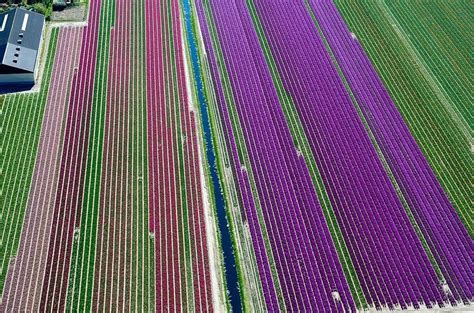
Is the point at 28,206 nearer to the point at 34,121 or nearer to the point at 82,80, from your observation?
the point at 34,121

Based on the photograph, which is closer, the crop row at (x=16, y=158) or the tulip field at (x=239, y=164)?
the tulip field at (x=239, y=164)

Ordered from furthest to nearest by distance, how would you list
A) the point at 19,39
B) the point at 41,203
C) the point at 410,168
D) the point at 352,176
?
the point at 19,39, the point at 410,168, the point at 352,176, the point at 41,203

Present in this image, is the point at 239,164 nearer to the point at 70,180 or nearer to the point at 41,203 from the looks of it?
the point at 70,180

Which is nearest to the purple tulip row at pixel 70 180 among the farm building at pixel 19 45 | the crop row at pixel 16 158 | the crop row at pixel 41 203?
the crop row at pixel 41 203

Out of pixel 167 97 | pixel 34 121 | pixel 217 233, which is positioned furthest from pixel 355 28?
pixel 34 121

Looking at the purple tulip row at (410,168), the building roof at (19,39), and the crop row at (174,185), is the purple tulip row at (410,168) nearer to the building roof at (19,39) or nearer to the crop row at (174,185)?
the crop row at (174,185)

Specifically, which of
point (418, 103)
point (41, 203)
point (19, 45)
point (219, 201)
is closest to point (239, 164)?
point (219, 201)
